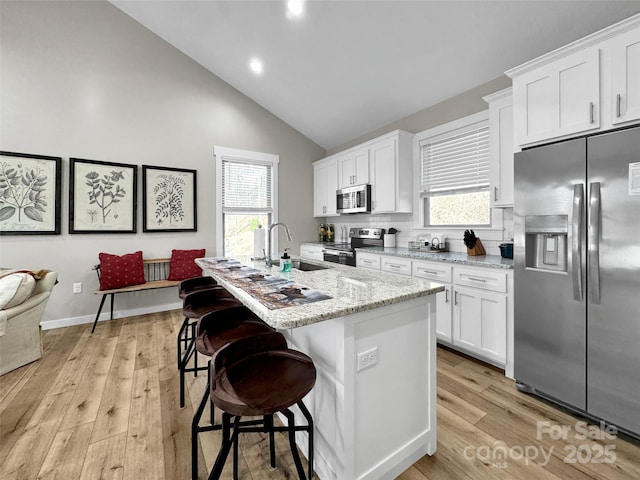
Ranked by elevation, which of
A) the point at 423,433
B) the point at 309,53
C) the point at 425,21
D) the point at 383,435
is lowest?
the point at 423,433

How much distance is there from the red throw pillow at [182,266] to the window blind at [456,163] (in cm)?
336

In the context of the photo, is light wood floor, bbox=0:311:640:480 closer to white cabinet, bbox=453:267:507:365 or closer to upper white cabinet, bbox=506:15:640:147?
white cabinet, bbox=453:267:507:365

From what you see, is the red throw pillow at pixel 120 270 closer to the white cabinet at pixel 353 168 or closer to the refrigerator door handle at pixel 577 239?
the white cabinet at pixel 353 168

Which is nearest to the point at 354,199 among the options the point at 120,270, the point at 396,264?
the point at 396,264

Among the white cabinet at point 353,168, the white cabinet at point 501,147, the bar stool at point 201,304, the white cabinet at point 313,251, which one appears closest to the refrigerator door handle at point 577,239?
the white cabinet at point 501,147

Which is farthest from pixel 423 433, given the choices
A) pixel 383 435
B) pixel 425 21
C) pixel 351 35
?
pixel 351 35

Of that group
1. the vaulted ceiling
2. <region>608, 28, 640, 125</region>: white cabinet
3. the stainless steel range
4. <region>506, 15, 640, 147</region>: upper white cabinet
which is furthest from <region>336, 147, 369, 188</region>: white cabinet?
<region>608, 28, 640, 125</region>: white cabinet

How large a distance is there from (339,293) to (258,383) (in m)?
0.55

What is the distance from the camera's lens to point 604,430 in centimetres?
177

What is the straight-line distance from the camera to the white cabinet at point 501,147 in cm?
265

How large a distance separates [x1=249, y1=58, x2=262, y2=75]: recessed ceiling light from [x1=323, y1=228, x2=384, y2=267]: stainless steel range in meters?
2.75

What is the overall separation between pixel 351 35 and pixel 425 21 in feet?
2.55

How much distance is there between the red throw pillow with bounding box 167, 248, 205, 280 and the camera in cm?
409

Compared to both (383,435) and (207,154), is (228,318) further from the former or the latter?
(207,154)
